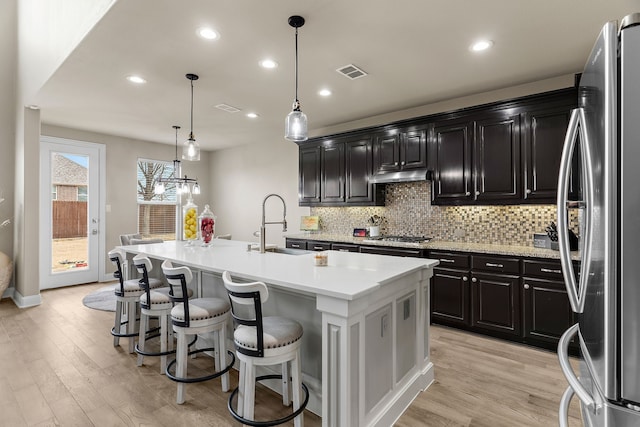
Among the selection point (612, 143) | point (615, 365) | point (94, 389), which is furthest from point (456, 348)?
point (94, 389)

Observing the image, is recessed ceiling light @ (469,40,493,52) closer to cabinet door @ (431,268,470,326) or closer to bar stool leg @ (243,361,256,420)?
cabinet door @ (431,268,470,326)

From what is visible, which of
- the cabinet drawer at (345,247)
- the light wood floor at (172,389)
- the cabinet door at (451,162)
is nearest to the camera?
the light wood floor at (172,389)

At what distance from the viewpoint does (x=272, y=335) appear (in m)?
1.88

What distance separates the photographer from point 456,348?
10.6 feet

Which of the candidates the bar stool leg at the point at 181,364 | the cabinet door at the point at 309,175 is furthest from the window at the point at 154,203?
the bar stool leg at the point at 181,364

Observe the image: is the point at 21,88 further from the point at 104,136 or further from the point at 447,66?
the point at 447,66

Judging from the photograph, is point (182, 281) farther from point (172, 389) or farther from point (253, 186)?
point (253, 186)

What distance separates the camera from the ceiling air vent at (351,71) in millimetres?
3264

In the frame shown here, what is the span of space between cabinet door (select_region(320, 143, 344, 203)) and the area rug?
11.2ft

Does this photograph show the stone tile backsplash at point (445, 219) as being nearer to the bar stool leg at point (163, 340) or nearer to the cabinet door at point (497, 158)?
the cabinet door at point (497, 158)

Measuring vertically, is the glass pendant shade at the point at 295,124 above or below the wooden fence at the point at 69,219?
above

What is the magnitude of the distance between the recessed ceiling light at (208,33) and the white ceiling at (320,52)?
6 centimetres

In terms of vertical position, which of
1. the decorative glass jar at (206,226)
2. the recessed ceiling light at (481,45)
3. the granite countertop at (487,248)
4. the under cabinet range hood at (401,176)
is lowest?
the granite countertop at (487,248)

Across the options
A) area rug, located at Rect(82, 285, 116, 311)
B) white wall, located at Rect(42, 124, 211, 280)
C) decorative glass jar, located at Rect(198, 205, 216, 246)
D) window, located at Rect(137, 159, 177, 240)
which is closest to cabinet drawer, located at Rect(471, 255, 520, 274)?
decorative glass jar, located at Rect(198, 205, 216, 246)
